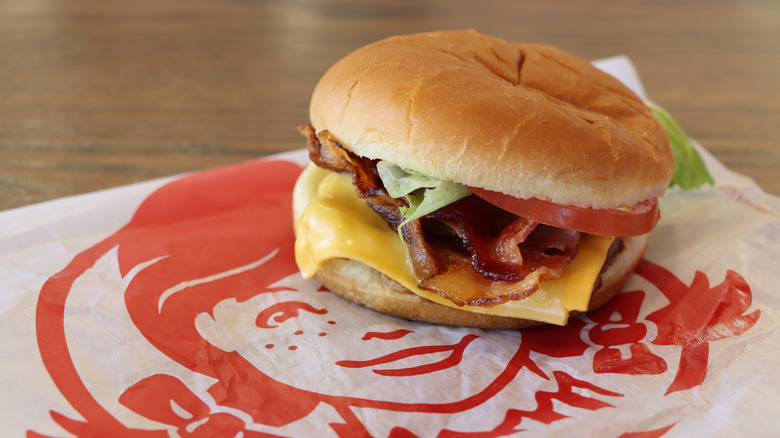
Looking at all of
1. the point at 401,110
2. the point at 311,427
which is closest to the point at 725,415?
the point at 311,427

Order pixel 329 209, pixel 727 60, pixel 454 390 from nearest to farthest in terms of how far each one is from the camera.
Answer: pixel 454 390 → pixel 329 209 → pixel 727 60

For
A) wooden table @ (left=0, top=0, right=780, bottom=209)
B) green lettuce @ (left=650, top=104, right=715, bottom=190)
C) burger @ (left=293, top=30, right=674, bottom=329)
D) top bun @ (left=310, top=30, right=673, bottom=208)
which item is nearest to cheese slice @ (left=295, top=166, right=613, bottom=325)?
burger @ (left=293, top=30, right=674, bottom=329)

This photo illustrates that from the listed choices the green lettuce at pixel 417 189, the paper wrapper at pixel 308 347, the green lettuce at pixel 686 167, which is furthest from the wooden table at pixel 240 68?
the green lettuce at pixel 417 189

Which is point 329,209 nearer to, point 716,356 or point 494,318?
point 494,318

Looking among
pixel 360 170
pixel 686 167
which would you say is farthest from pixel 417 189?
pixel 686 167

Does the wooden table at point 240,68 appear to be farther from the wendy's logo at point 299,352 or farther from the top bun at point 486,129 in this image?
the top bun at point 486,129

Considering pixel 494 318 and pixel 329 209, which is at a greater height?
pixel 329 209

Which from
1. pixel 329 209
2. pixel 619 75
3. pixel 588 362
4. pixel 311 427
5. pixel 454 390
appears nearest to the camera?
pixel 311 427
